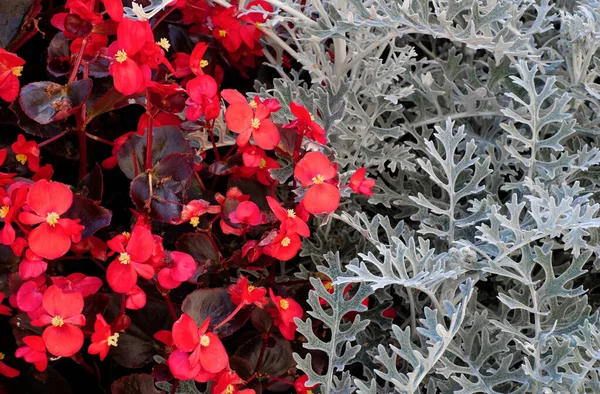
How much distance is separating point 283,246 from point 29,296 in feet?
0.89

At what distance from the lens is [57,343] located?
0.66 m

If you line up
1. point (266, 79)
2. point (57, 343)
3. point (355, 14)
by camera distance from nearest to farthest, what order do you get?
point (57, 343) < point (355, 14) < point (266, 79)

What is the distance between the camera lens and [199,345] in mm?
697

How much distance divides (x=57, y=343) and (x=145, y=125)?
295mm

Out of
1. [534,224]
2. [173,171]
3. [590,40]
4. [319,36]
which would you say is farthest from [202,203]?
[590,40]

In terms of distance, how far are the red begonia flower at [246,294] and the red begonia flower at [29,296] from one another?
204 mm

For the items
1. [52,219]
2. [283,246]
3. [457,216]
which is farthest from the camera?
[457,216]

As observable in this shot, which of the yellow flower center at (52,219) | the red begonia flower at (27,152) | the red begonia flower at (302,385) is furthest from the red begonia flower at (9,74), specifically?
the red begonia flower at (302,385)

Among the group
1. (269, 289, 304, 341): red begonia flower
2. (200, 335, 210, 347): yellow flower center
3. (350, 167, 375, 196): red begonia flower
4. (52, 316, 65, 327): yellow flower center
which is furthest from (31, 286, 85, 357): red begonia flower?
(350, 167, 375, 196): red begonia flower

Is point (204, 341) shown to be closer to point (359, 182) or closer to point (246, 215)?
point (246, 215)

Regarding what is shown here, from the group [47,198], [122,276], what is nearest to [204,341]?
[122,276]

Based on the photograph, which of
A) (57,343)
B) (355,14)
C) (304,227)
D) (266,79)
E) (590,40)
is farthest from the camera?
(266,79)

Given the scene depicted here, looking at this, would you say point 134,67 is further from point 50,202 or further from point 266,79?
point 266,79

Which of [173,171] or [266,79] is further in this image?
[266,79]
